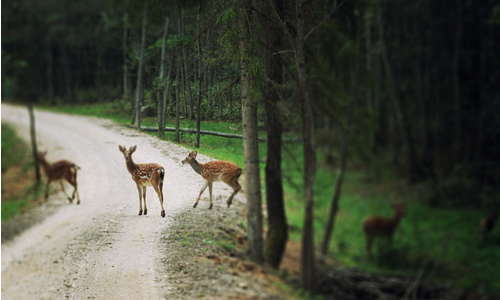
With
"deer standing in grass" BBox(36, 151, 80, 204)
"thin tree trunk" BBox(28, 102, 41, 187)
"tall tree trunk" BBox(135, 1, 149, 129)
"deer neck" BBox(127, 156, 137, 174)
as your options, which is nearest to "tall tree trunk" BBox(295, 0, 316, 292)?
"tall tree trunk" BBox(135, 1, 149, 129)

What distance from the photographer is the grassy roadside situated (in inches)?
86.9

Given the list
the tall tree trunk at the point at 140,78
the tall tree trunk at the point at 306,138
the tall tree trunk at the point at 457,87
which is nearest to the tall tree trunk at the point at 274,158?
the tall tree trunk at the point at 306,138

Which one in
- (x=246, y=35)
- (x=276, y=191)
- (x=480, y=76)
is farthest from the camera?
(x=480, y=76)

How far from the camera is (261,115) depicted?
7.66ft

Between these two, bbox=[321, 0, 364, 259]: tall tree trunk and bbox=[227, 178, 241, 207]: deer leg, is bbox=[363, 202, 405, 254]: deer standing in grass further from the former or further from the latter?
bbox=[227, 178, 241, 207]: deer leg

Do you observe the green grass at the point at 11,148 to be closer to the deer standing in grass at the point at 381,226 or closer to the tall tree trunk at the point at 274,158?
the tall tree trunk at the point at 274,158

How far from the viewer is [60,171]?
7.84 feet

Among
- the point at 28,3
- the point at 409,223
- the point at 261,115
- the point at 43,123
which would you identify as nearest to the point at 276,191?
the point at 261,115

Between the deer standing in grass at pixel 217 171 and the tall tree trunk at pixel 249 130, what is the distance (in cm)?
8

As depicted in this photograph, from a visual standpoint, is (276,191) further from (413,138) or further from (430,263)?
(430,263)

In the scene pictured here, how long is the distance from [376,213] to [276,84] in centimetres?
108

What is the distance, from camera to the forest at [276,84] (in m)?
2.20

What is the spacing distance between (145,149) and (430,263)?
216 cm

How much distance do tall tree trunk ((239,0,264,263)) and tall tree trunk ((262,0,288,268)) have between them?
9 cm
